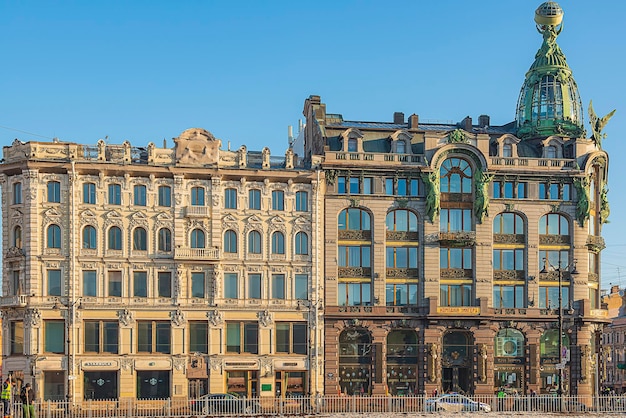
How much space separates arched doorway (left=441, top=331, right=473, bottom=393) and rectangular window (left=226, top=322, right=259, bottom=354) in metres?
15.6

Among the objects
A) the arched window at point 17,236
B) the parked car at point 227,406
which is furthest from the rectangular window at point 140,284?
the parked car at point 227,406

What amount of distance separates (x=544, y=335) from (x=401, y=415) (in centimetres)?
2998

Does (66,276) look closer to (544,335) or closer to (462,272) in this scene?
(462,272)

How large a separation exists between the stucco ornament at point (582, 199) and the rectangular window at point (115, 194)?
37.3m

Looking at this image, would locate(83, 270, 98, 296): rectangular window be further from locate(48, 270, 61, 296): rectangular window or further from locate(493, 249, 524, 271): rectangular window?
locate(493, 249, 524, 271): rectangular window

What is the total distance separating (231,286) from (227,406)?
21028 millimetres

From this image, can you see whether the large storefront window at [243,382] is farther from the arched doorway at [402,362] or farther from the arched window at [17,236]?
the arched window at [17,236]

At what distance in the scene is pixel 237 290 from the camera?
8325 centimetres

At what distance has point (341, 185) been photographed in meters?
86.2

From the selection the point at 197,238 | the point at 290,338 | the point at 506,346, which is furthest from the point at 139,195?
the point at 506,346

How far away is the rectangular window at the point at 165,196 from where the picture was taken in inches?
3248

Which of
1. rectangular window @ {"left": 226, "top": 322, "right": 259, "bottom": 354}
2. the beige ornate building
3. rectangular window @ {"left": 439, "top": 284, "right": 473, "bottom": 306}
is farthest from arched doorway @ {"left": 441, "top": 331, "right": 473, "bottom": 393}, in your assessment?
rectangular window @ {"left": 226, "top": 322, "right": 259, "bottom": 354}

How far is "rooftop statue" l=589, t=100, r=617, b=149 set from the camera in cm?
9212

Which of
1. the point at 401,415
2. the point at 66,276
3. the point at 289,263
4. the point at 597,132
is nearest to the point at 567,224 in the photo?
the point at 597,132
